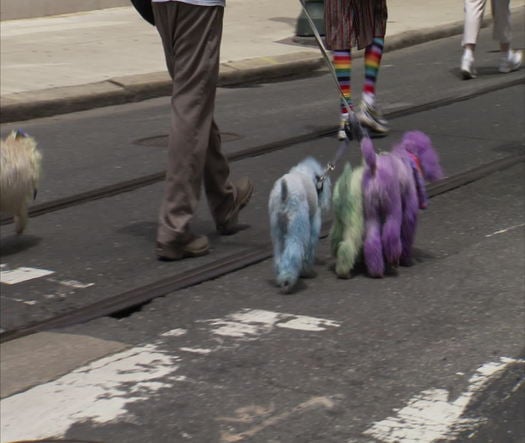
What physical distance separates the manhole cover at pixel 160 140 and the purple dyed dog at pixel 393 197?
3703mm

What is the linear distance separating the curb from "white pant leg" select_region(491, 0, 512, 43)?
88.1 inches

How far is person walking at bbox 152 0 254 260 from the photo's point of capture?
18.7 feet

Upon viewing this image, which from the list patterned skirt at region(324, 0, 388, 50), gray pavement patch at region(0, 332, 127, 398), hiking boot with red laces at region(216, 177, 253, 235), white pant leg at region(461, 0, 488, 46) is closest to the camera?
gray pavement patch at region(0, 332, 127, 398)

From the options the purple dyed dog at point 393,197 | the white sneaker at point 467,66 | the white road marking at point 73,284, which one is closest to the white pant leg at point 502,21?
the white sneaker at point 467,66

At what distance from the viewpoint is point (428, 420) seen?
13.0 feet

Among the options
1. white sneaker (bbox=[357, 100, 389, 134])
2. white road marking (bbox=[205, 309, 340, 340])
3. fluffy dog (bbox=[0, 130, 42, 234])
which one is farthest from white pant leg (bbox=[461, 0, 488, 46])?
white road marking (bbox=[205, 309, 340, 340])

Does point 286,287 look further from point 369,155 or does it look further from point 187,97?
point 187,97

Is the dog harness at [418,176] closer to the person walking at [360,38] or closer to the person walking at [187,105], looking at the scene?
the person walking at [187,105]

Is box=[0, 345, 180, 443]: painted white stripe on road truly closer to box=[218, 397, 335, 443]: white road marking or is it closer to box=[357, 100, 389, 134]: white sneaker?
box=[218, 397, 335, 443]: white road marking

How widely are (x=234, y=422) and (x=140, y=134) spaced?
19.2ft

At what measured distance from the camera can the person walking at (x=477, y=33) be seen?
1205 centimetres

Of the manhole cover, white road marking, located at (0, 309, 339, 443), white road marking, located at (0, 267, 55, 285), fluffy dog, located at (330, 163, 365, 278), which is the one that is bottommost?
the manhole cover

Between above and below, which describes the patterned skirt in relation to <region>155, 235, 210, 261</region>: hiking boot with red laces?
above

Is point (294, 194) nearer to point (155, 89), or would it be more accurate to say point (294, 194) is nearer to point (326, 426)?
A: point (326, 426)
